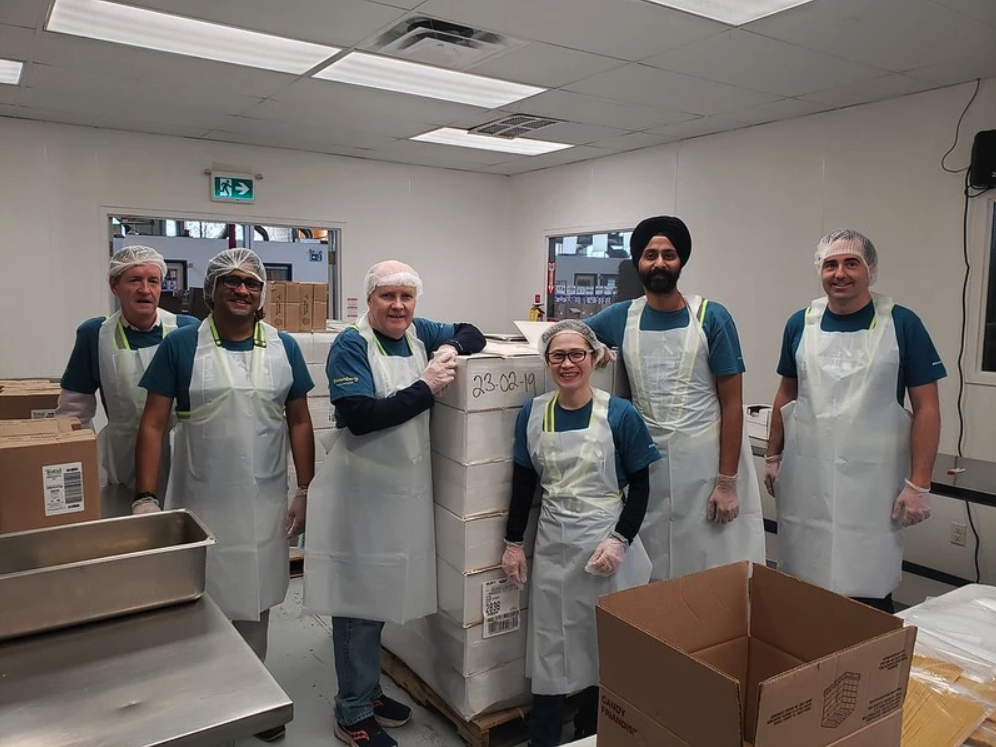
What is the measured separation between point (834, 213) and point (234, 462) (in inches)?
142

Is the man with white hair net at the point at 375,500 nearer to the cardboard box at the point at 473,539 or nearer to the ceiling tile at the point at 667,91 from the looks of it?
the cardboard box at the point at 473,539

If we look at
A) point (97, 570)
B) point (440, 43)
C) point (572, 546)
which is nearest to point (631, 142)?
point (440, 43)

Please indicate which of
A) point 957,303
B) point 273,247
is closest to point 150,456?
point 957,303

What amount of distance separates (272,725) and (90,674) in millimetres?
319

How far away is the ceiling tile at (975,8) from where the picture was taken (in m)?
2.64

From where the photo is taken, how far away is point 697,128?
4.74 meters

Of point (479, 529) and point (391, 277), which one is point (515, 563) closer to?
point (479, 529)

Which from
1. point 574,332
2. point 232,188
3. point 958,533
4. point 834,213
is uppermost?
point 232,188

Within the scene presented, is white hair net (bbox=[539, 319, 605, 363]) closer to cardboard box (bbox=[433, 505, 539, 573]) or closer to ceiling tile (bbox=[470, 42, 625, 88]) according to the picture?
cardboard box (bbox=[433, 505, 539, 573])

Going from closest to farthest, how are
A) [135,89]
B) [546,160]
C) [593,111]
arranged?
[135,89] → [593,111] → [546,160]

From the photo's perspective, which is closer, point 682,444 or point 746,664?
point 746,664

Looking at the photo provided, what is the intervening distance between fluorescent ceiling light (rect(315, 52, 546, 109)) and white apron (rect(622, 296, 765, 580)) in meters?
1.95

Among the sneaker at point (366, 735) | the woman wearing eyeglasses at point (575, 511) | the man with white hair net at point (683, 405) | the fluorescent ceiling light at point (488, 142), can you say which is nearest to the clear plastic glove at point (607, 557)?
the woman wearing eyeglasses at point (575, 511)

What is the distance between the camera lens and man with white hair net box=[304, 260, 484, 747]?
2270 millimetres
